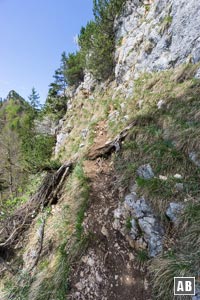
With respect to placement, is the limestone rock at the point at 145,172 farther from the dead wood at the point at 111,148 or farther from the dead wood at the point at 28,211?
the dead wood at the point at 28,211

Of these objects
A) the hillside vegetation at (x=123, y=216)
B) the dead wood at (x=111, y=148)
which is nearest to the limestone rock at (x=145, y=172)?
the hillside vegetation at (x=123, y=216)

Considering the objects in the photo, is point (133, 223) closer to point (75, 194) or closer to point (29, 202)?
point (75, 194)

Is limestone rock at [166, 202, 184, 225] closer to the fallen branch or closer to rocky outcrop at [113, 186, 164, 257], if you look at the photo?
rocky outcrop at [113, 186, 164, 257]

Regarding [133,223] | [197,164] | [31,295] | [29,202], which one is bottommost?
[31,295]

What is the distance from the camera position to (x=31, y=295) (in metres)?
2.95

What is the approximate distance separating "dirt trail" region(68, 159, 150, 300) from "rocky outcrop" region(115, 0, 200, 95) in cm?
577

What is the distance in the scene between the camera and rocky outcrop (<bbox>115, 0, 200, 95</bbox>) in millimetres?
6676

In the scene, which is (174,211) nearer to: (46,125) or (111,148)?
(111,148)

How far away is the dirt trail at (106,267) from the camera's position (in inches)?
106

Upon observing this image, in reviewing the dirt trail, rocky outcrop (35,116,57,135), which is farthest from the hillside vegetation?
rocky outcrop (35,116,57,135)

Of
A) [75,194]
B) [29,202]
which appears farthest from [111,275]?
[29,202]

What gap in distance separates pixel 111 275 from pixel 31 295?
1.30 meters

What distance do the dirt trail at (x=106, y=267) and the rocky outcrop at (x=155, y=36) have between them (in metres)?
5.77

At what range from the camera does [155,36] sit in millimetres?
8273
